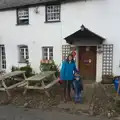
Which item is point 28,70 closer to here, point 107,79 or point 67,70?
point 107,79

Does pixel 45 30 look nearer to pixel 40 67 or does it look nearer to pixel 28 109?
pixel 40 67

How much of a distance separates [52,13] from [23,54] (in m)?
3.62

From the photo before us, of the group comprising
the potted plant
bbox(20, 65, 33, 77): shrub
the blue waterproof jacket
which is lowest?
the potted plant

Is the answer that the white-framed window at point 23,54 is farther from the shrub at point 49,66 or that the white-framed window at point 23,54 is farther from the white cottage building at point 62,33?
the shrub at point 49,66

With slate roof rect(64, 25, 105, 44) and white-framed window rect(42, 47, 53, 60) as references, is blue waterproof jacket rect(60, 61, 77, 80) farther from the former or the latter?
white-framed window rect(42, 47, 53, 60)

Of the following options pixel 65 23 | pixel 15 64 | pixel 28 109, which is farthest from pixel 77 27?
pixel 28 109

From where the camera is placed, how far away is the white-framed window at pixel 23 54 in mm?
15312

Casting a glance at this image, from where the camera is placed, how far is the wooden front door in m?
13.4

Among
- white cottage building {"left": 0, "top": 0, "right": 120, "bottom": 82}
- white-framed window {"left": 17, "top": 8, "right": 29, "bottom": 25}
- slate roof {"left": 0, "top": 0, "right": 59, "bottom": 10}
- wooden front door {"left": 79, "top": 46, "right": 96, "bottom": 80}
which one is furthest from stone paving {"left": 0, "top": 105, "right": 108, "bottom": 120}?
white-framed window {"left": 17, "top": 8, "right": 29, "bottom": 25}

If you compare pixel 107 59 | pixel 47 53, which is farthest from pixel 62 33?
pixel 107 59

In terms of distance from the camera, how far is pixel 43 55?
14.7m

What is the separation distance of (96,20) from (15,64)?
650 cm

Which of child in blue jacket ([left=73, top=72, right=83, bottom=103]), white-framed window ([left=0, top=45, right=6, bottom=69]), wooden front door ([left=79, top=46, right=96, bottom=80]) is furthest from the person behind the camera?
white-framed window ([left=0, top=45, right=6, bottom=69])

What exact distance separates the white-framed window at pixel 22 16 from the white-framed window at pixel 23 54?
5.42ft
